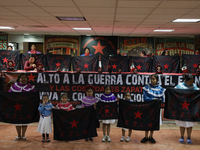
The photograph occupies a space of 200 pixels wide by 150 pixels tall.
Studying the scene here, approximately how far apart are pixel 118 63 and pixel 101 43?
518 cm

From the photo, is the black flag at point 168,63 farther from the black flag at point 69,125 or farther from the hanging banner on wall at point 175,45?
the hanging banner on wall at point 175,45

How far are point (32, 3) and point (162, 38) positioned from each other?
9.48 metres

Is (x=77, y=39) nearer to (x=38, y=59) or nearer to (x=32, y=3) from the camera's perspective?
(x=38, y=59)

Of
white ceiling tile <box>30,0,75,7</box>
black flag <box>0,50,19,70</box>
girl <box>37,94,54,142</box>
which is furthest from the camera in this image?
black flag <box>0,50,19,70</box>

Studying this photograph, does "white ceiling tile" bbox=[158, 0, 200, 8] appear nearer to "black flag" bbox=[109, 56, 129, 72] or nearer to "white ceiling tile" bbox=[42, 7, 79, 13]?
"white ceiling tile" bbox=[42, 7, 79, 13]

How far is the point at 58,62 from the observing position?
A: 7.62 metres

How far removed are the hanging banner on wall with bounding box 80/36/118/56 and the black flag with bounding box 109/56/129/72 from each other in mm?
4991

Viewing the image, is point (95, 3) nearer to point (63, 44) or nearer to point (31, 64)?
point (31, 64)

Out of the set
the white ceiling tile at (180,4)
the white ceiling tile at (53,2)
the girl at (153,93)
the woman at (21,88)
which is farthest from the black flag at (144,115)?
the white ceiling tile at (53,2)

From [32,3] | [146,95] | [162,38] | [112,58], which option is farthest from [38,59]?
[162,38]

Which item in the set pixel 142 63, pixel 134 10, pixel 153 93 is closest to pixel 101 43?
pixel 142 63

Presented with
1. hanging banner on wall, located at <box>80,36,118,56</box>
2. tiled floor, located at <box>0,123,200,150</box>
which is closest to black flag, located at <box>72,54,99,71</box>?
tiled floor, located at <box>0,123,200,150</box>

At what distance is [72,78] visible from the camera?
256 inches

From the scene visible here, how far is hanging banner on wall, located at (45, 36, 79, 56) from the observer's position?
12.7 meters
